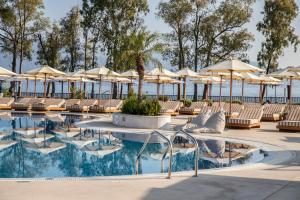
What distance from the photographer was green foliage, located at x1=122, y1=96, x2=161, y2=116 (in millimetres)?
17281

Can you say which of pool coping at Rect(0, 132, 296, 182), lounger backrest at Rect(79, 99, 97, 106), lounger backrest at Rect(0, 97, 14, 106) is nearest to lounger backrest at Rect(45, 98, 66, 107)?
lounger backrest at Rect(79, 99, 97, 106)

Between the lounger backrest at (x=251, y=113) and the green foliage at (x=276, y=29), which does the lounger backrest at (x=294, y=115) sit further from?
the green foliage at (x=276, y=29)

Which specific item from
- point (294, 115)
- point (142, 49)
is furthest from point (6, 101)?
point (294, 115)

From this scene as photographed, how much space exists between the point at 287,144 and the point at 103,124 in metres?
8.36

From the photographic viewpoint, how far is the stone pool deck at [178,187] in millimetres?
6152

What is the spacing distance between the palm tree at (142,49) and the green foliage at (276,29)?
734 inches

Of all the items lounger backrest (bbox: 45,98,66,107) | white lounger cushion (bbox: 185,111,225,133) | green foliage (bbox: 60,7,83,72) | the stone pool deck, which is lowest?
the stone pool deck

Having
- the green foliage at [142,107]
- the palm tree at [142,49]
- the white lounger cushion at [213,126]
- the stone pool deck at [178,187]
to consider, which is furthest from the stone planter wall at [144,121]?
the stone pool deck at [178,187]

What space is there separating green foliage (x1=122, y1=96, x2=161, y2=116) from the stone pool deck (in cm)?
895

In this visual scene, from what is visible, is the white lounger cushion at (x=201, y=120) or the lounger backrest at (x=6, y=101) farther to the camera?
the lounger backrest at (x=6, y=101)

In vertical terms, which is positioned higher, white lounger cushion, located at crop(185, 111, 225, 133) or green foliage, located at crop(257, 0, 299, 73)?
green foliage, located at crop(257, 0, 299, 73)

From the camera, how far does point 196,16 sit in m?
37.4

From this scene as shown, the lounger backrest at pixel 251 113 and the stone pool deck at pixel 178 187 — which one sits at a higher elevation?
the lounger backrest at pixel 251 113

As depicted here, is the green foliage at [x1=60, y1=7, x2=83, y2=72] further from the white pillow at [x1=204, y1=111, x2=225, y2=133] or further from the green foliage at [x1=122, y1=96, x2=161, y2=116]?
the white pillow at [x1=204, y1=111, x2=225, y2=133]
